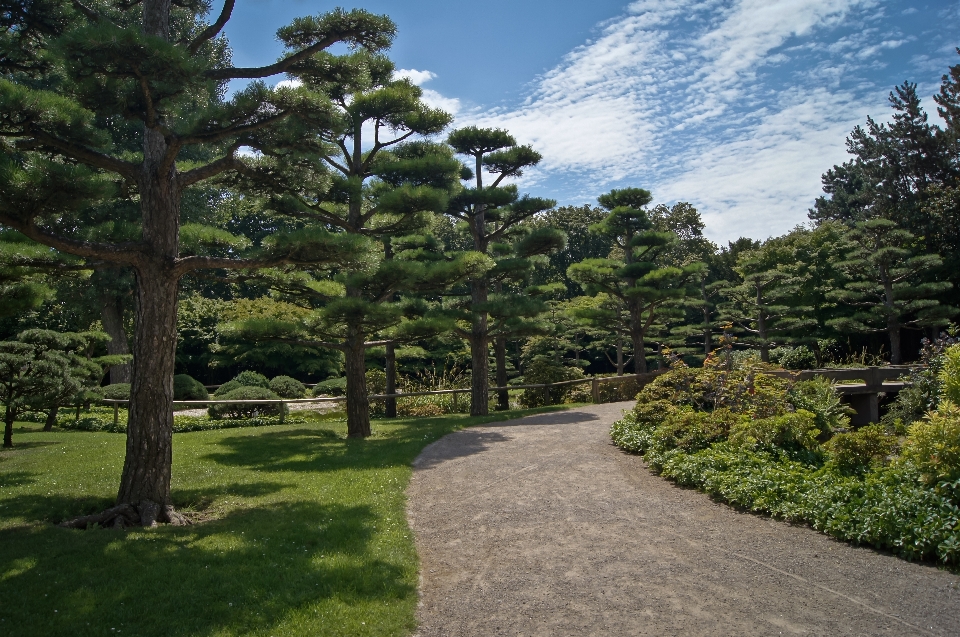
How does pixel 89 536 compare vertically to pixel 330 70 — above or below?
below

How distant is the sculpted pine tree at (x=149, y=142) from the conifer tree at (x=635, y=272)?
40.2 feet

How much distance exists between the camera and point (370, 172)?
12.5 metres

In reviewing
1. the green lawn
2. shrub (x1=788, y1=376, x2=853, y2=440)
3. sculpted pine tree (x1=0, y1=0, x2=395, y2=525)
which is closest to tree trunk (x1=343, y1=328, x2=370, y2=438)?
the green lawn

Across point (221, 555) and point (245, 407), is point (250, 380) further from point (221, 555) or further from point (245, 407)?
point (221, 555)

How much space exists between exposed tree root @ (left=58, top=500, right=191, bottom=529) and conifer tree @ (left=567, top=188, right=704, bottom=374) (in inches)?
546

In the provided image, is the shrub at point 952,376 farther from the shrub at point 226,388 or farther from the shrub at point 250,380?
the shrub at point 250,380

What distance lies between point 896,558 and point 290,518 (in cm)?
497

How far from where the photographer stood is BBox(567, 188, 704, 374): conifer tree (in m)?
18.2

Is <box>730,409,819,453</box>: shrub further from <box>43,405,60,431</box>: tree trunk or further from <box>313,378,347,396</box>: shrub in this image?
<box>313,378,347,396</box>: shrub

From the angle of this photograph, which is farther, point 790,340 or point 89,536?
point 790,340

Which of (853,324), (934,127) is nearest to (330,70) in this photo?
(853,324)

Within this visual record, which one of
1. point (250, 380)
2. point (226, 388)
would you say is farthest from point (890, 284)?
point (226, 388)

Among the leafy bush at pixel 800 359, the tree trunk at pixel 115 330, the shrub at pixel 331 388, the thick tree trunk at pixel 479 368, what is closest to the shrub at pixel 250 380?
the shrub at pixel 331 388

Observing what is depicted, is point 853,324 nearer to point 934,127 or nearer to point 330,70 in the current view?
point 934,127
